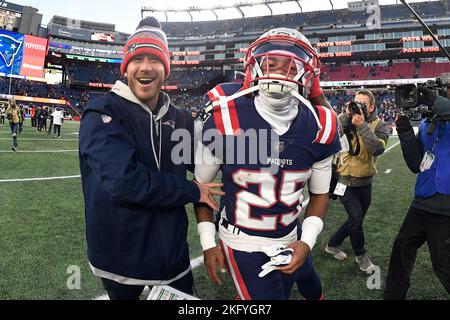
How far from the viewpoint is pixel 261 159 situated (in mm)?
1688

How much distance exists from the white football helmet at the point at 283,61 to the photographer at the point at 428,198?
1271 mm

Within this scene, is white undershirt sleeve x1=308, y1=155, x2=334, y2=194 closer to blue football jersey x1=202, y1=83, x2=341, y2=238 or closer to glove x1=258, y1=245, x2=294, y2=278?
blue football jersey x1=202, y1=83, x2=341, y2=238

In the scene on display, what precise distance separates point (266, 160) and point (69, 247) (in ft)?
9.96

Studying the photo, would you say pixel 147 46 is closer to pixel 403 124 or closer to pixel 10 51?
pixel 403 124

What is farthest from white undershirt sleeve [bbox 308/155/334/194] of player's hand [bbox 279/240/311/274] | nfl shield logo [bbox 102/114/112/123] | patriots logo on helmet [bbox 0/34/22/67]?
patriots logo on helmet [bbox 0/34/22/67]

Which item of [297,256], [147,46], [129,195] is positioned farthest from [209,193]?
[147,46]

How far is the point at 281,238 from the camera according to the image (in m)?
1.73

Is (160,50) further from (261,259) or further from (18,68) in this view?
(18,68)

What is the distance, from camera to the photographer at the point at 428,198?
8.17ft

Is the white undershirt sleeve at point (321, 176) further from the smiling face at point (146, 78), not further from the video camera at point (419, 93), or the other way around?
the video camera at point (419, 93)

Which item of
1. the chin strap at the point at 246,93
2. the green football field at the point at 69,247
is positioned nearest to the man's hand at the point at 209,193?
the chin strap at the point at 246,93

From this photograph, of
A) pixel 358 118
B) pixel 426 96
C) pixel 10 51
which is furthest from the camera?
pixel 10 51

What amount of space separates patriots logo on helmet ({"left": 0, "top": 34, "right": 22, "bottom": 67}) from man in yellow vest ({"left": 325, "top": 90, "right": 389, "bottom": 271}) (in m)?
43.0

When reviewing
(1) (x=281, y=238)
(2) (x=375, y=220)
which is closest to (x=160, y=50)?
(1) (x=281, y=238)
